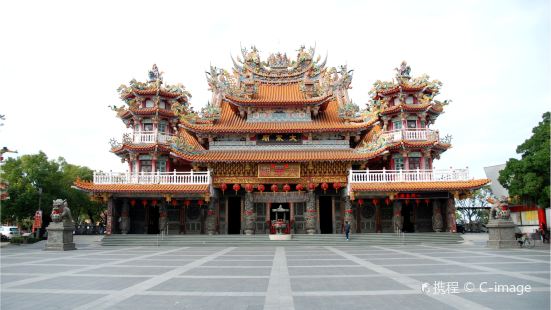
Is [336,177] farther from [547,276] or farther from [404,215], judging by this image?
[547,276]

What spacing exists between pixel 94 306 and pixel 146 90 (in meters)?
25.3

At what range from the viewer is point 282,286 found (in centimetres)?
929

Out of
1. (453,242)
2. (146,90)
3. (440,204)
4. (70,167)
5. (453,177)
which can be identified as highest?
(146,90)

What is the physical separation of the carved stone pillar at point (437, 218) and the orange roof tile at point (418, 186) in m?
2.28

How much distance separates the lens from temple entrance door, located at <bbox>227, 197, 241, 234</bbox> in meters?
30.8

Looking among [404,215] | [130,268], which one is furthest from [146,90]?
[404,215]

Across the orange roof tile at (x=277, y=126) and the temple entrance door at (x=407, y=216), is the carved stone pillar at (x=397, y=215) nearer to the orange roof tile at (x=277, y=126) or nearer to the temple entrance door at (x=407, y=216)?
the temple entrance door at (x=407, y=216)

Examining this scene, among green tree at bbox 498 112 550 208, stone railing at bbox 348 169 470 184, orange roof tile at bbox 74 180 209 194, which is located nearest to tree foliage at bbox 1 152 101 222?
orange roof tile at bbox 74 180 209 194

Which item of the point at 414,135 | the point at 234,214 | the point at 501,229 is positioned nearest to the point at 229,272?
the point at 501,229

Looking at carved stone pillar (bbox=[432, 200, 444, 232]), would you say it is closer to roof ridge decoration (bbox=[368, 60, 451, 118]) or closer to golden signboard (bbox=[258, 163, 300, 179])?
roof ridge decoration (bbox=[368, 60, 451, 118])

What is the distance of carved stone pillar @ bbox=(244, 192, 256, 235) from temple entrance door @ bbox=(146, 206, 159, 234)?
7.28 m

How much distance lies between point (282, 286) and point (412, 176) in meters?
20.4

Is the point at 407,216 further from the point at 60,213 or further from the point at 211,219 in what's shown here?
the point at 60,213

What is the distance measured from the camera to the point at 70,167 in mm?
46656
